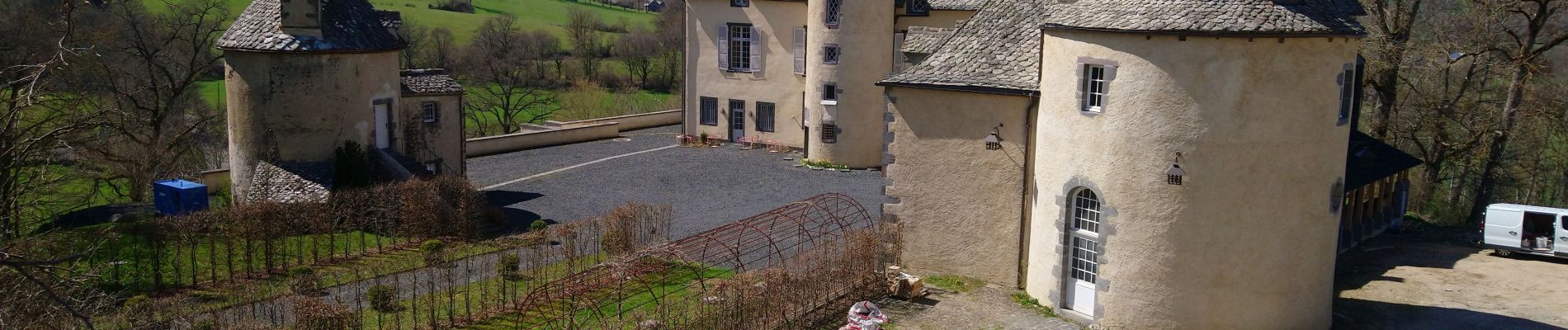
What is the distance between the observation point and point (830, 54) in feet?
114

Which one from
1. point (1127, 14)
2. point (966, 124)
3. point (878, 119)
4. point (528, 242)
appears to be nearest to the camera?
point (1127, 14)

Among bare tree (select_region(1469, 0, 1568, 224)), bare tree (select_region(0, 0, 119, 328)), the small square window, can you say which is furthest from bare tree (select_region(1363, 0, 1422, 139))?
bare tree (select_region(0, 0, 119, 328))

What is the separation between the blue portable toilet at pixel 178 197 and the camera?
25.3 m

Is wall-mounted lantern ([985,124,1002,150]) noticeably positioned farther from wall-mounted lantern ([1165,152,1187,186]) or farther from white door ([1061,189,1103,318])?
wall-mounted lantern ([1165,152,1187,186])

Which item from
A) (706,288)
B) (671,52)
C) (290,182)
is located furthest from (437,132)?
(671,52)

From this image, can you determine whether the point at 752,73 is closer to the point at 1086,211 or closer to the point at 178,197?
the point at 178,197

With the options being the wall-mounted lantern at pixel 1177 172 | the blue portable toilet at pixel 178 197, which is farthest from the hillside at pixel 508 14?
the wall-mounted lantern at pixel 1177 172

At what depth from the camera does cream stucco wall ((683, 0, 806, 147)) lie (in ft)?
126

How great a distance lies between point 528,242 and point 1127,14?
1299cm

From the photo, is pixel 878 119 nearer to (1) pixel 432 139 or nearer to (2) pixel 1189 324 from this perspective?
(1) pixel 432 139

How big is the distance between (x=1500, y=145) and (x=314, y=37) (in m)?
30.6

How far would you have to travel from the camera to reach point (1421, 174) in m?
35.3

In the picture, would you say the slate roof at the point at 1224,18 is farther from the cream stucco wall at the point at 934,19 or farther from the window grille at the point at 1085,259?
the cream stucco wall at the point at 934,19

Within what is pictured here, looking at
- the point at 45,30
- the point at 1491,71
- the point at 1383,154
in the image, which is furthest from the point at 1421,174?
the point at 45,30
